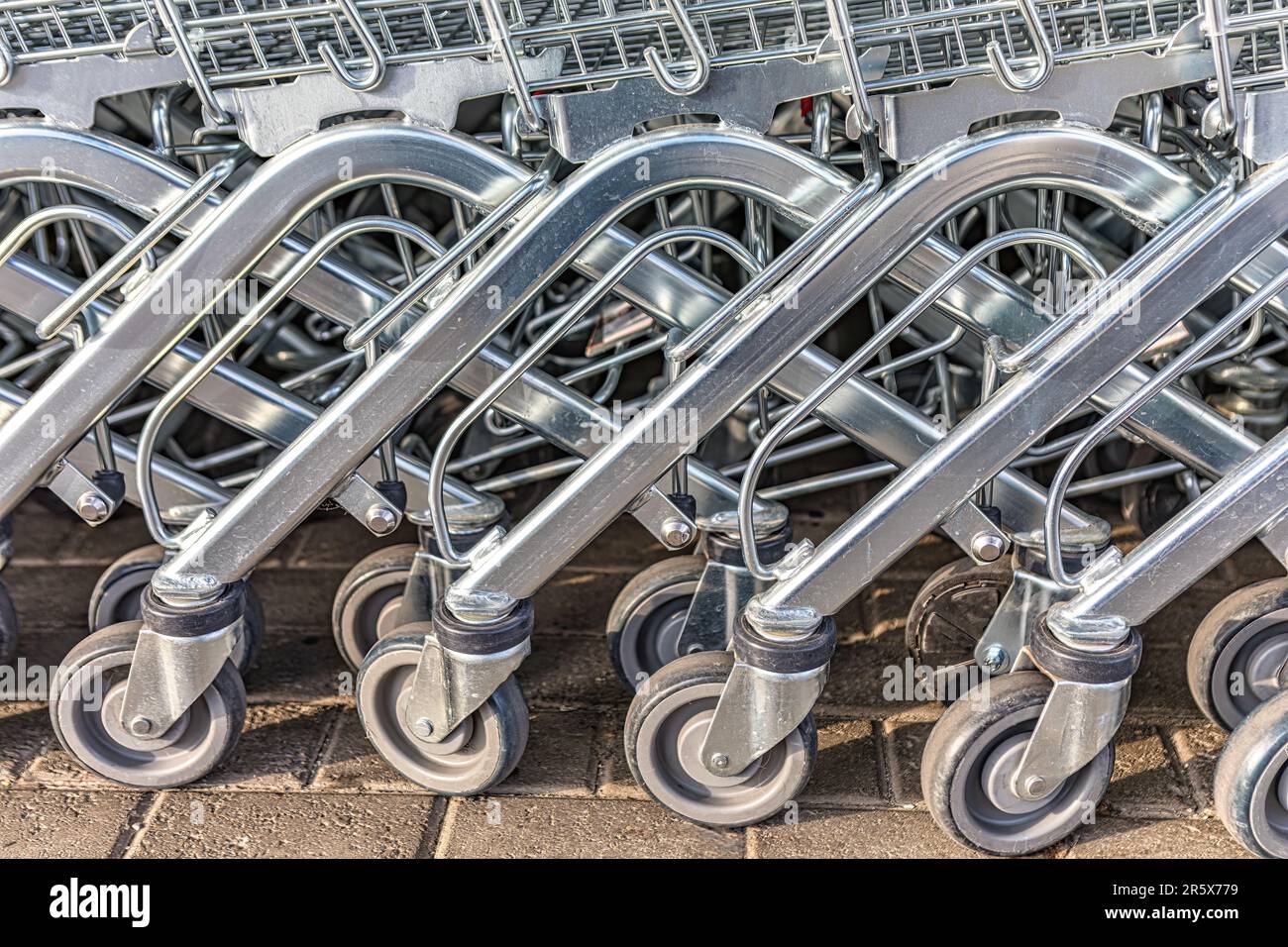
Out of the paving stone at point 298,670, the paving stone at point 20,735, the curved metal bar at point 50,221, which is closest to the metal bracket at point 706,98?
the curved metal bar at point 50,221

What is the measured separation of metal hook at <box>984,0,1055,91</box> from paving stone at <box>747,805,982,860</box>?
1.23m

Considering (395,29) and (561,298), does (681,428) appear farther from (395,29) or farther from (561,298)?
(561,298)

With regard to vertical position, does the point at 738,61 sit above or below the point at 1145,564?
above

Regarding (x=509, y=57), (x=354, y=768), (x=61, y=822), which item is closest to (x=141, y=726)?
(x=61, y=822)

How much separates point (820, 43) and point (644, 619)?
3.91 ft

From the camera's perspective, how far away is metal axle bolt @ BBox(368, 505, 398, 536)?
2516 millimetres

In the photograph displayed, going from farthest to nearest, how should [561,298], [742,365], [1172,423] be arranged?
[561,298] → [1172,423] → [742,365]

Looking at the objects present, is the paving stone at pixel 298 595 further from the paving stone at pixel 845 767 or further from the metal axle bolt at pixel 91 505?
the paving stone at pixel 845 767

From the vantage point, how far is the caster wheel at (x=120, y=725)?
Result: 2541 mm

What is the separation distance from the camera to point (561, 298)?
11.4 feet

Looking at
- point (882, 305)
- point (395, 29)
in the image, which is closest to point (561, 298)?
point (882, 305)

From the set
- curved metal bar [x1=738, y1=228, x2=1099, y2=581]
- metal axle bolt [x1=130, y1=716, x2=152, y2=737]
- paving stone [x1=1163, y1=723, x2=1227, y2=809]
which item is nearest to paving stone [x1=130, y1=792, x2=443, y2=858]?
metal axle bolt [x1=130, y1=716, x2=152, y2=737]

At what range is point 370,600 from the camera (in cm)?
291

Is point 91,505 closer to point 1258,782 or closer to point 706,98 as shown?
point 706,98
